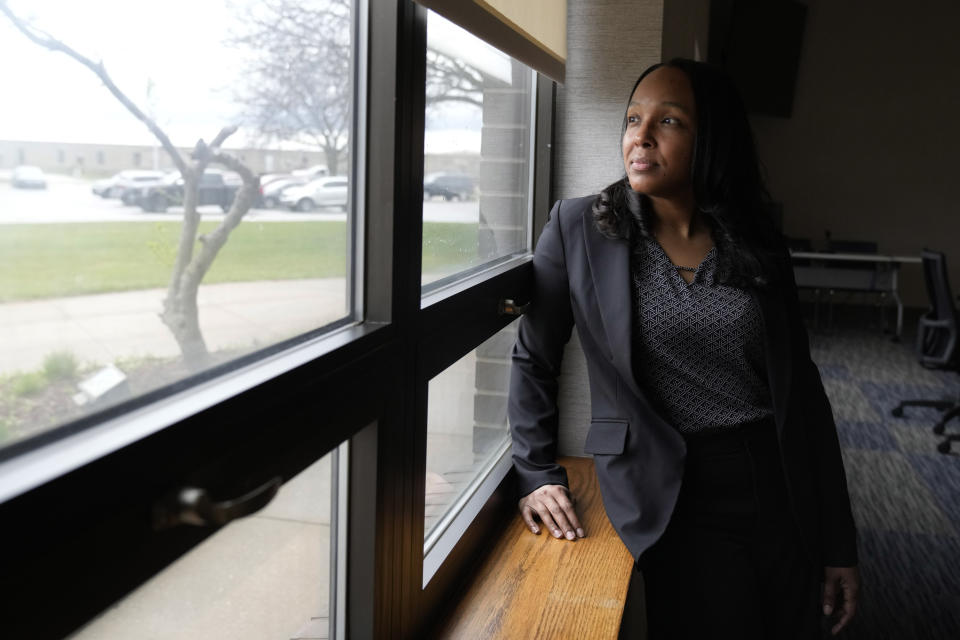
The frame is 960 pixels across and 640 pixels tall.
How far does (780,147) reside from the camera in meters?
11.4

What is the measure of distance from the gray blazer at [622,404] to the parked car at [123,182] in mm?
1022

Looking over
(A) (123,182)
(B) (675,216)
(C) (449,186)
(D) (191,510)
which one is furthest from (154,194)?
(B) (675,216)

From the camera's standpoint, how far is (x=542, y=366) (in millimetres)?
1840

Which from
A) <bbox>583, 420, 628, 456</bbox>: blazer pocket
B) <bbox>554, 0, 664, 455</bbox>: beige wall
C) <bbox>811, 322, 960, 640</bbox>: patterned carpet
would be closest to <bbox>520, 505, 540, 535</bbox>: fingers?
<bbox>583, 420, 628, 456</bbox>: blazer pocket

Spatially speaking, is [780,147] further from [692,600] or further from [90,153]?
[90,153]

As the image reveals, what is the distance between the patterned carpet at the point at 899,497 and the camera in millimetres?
3016

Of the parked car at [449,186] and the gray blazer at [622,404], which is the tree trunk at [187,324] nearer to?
the parked car at [449,186]

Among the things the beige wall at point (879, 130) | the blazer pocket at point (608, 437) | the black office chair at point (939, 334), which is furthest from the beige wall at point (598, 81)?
the beige wall at point (879, 130)

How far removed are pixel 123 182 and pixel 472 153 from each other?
3.86ft

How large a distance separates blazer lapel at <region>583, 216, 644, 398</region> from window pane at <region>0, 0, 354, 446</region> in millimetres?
690

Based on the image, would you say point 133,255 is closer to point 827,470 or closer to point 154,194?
point 154,194

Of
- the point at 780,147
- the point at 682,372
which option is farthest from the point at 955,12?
the point at 682,372

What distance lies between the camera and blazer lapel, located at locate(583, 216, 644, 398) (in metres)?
1.63

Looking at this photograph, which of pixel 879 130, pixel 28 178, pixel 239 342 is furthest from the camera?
pixel 879 130
